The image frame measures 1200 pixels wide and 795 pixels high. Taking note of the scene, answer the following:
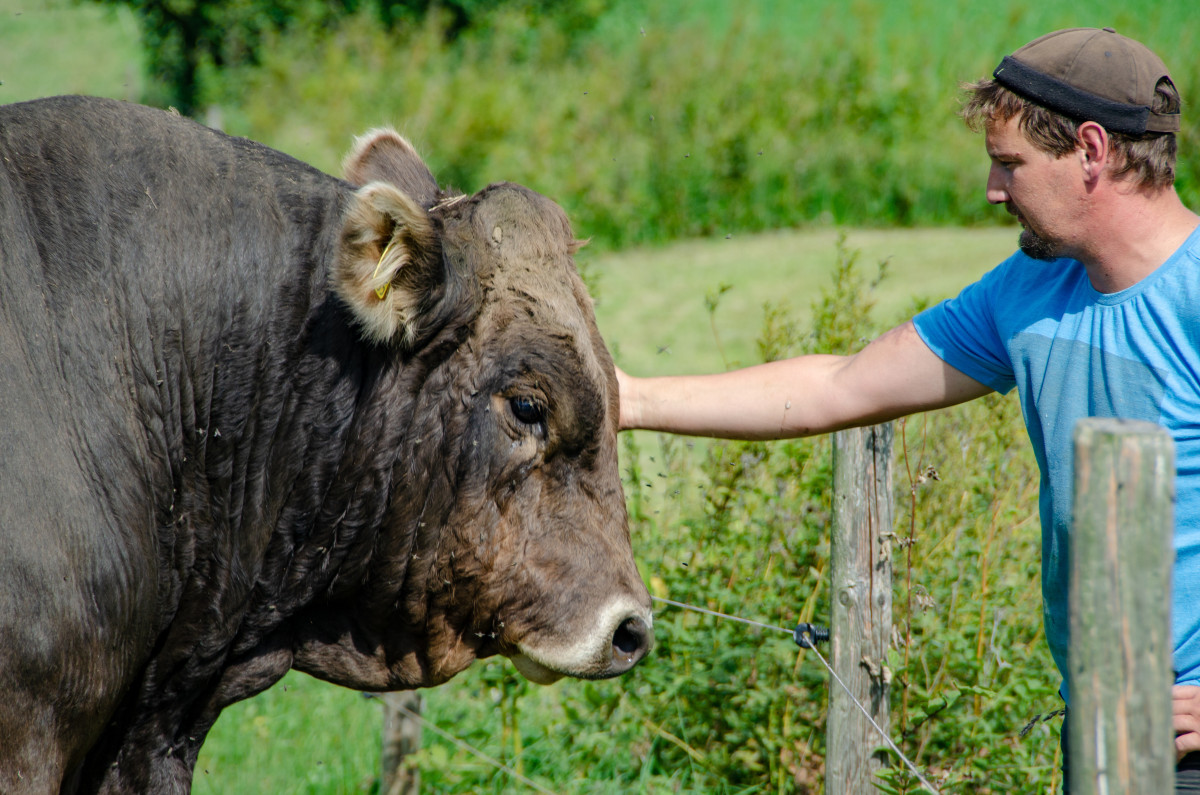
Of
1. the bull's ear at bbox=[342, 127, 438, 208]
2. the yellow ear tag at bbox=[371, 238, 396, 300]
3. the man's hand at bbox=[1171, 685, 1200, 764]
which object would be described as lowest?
the man's hand at bbox=[1171, 685, 1200, 764]

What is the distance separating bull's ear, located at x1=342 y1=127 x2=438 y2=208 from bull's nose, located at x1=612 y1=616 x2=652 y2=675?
1.30 metres

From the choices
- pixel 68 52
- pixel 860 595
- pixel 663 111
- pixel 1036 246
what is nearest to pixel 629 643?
pixel 860 595

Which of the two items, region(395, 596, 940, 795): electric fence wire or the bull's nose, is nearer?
the bull's nose

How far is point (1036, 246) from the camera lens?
8.87 ft

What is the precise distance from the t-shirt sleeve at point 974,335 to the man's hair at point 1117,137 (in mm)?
448

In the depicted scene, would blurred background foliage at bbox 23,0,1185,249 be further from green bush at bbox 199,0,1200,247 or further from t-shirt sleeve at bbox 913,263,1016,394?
t-shirt sleeve at bbox 913,263,1016,394

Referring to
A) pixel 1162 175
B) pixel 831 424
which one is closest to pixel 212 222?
pixel 831 424

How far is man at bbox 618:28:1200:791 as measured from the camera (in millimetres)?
2461

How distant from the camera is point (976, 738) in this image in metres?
3.53

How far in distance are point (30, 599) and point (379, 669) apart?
102 cm

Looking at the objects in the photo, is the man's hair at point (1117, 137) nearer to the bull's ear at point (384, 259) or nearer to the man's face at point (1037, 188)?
the man's face at point (1037, 188)

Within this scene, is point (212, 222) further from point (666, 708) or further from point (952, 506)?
point (952, 506)

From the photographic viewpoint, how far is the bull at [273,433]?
7.86ft

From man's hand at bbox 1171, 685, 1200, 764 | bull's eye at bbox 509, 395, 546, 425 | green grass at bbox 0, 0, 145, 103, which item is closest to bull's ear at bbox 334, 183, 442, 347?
bull's eye at bbox 509, 395, 546, 425
